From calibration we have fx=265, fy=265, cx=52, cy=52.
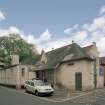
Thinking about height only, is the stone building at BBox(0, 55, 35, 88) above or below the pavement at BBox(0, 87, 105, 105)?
above

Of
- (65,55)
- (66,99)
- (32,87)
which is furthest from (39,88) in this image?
(65,55)

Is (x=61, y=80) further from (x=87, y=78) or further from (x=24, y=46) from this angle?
(x=24, y=46)

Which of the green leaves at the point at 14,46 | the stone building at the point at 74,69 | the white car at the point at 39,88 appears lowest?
the white car at the point at 39,88

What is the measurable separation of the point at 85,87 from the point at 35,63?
1520cm

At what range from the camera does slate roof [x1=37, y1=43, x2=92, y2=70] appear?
1433 inches

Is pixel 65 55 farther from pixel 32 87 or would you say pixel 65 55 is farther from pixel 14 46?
pixel 14 46

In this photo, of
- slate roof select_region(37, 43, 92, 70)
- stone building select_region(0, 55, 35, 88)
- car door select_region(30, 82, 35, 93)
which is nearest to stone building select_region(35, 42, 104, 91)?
slate roof select_region(37, 43, 92, 70)

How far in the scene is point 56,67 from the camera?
38625mm

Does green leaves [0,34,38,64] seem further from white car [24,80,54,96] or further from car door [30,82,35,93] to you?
white car [24,80,54,96]

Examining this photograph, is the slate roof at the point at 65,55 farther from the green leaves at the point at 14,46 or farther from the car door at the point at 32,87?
the green leaves at the point at 14,46

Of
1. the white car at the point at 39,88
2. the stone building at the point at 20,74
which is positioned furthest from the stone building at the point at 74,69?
the white car at the point at 39,88

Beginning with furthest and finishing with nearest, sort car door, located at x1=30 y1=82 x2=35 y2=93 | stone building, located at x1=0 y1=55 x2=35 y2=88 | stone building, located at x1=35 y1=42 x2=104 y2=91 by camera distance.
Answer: stone building, located at x1=0 y1=55 x2=35 y2=88, stone building, located at x1=35 y1=42 x2=104 y2=91, car door, located at x1=30 y1=82 x2=35 y2=93

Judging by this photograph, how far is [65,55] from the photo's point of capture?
39281 mm

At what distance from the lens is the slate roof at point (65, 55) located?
36.4 metres
